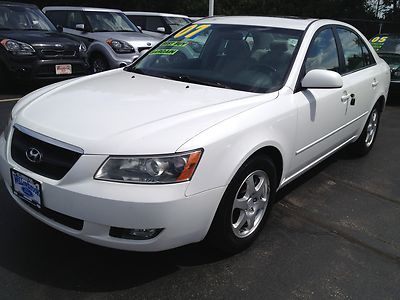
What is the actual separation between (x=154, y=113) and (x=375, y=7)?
21.7 meters

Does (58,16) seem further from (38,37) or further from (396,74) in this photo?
(396,74)

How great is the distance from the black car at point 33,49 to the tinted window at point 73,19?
1.45 m

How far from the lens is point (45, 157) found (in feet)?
8.23

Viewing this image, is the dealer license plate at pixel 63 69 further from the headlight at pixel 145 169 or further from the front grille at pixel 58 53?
the headlight at pixel 145 169

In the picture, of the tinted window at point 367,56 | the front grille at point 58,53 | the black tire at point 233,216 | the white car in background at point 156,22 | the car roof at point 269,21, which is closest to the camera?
the black tire at point 233,216

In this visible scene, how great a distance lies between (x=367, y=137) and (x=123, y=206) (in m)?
3.74

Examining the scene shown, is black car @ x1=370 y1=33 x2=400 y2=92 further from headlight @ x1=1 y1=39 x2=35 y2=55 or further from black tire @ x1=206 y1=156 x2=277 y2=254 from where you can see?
headlight @ x1=1 y1=39 x2=35 y2=55

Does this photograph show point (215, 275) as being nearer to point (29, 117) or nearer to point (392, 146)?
point (29, 117)

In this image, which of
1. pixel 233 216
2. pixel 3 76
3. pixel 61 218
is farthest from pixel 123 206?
pixel 3 76

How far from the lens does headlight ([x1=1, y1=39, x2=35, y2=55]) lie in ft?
24.2

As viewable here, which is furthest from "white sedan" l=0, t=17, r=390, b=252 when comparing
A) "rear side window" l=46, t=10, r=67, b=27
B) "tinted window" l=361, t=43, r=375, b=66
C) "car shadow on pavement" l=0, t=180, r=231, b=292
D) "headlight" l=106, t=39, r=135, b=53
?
"rear side window" l=46, t=10, r=67, b=27

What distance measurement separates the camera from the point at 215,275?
2.68m

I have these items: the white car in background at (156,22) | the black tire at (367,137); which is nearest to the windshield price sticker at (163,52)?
the black tire at (367,137)

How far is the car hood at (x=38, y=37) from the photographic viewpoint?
7.51 metres
